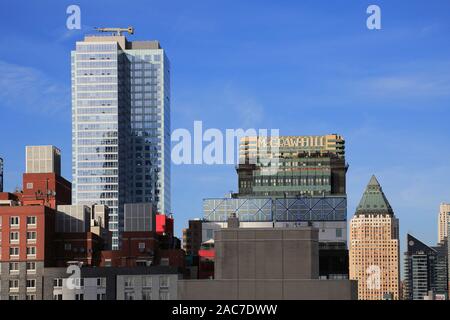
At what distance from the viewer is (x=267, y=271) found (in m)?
91.4

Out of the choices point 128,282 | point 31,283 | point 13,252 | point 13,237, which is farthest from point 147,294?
point 13,237

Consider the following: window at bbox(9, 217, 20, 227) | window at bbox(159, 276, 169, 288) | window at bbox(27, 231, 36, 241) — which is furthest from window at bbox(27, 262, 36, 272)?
window at bbox(159, 276, 169, 288)

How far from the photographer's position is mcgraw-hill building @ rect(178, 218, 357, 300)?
8638cm

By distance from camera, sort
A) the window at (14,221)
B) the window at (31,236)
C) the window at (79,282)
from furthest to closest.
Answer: the window at (31,236)
the window at (14,221)
the window at (79,282)

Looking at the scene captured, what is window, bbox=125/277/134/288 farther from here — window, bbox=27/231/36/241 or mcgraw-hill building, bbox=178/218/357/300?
mcgraw-hill building, bbox=178/218/357/300

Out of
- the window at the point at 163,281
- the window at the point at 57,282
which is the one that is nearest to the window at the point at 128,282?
the window at the point at 163,281

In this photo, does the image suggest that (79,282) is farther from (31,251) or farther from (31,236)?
(31,236)

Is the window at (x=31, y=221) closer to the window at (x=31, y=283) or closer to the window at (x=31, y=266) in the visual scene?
the window at (x=31, y=266)

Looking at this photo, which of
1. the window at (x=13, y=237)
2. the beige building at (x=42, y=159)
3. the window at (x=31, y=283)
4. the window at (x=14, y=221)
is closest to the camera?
the window at (x=31, y=283)

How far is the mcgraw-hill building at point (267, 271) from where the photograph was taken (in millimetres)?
86375

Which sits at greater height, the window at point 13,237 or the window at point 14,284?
the window at point 13,237

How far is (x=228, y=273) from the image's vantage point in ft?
300
